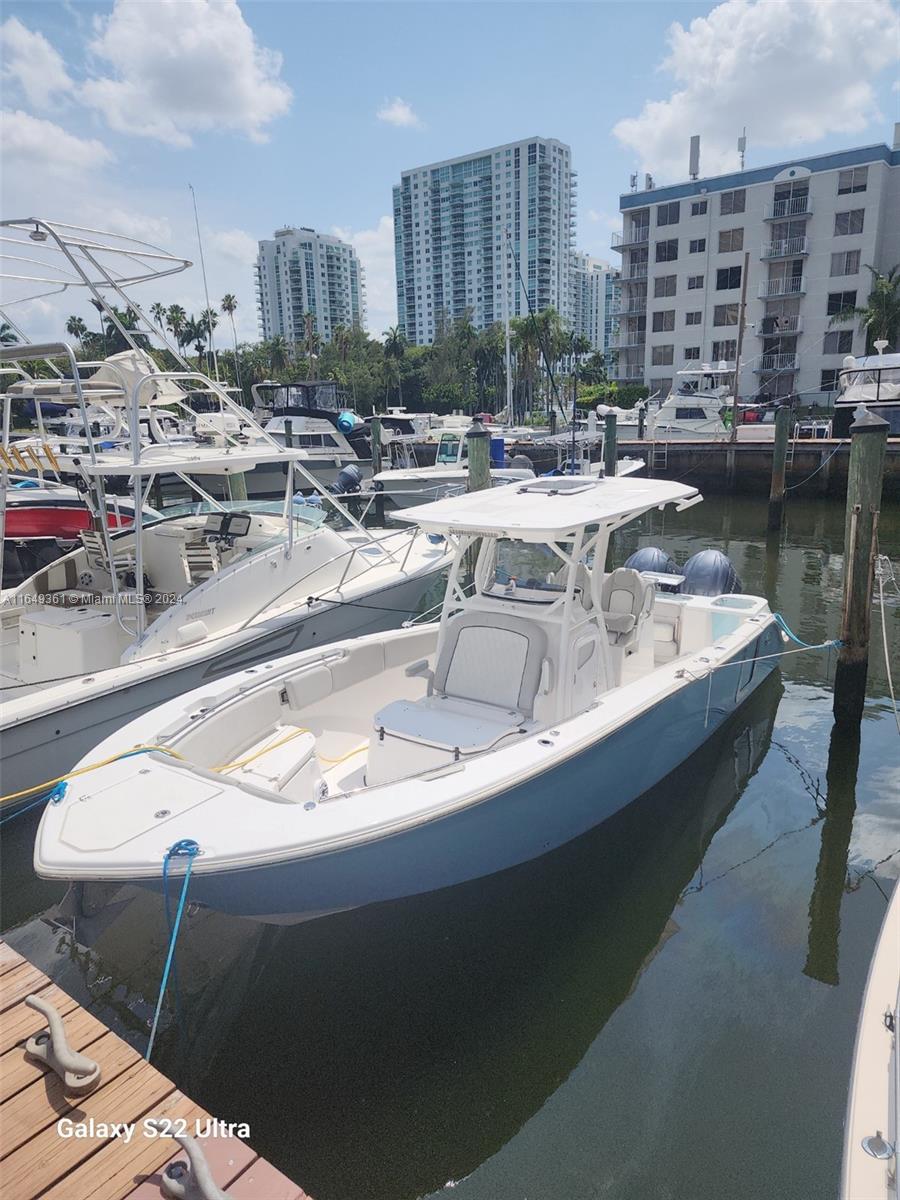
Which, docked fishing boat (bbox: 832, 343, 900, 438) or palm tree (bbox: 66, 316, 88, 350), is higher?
palm tree (bbox: 66, 316, 88, 350)

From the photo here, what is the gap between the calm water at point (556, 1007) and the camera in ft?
10.6

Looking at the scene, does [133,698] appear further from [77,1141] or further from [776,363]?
[776,363]

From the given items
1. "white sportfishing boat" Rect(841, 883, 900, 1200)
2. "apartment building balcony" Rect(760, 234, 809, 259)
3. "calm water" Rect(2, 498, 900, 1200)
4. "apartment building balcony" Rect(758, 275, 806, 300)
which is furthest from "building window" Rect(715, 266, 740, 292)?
"white sportfishing boat" Rect(841, 883, 900, 1200)

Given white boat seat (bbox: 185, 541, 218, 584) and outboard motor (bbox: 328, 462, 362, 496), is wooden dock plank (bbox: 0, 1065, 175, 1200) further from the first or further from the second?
outboard motor (bbox: 328, 462, 362, 496)

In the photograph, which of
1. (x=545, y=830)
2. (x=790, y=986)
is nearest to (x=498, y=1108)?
(x=545, y=830)

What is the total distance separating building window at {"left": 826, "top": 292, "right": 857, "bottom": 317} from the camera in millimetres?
36969

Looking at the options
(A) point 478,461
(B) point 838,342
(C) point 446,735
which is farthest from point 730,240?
(C) point 446,735

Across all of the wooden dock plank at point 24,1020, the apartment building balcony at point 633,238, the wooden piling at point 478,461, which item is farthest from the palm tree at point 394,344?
the wooden dock plank at point 24,1020

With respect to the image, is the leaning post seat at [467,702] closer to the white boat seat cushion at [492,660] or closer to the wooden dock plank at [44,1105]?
the white boat seat cushion at [492,660]

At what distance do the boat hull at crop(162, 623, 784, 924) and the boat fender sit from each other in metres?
0.76

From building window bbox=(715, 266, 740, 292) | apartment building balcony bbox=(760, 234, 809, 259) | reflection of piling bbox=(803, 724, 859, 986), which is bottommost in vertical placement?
reflection of piling bbox=(803, 724, 859, 986)

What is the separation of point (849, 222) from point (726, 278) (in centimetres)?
608

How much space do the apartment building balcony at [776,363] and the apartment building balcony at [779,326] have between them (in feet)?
3.71

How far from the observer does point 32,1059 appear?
2.63 meters
